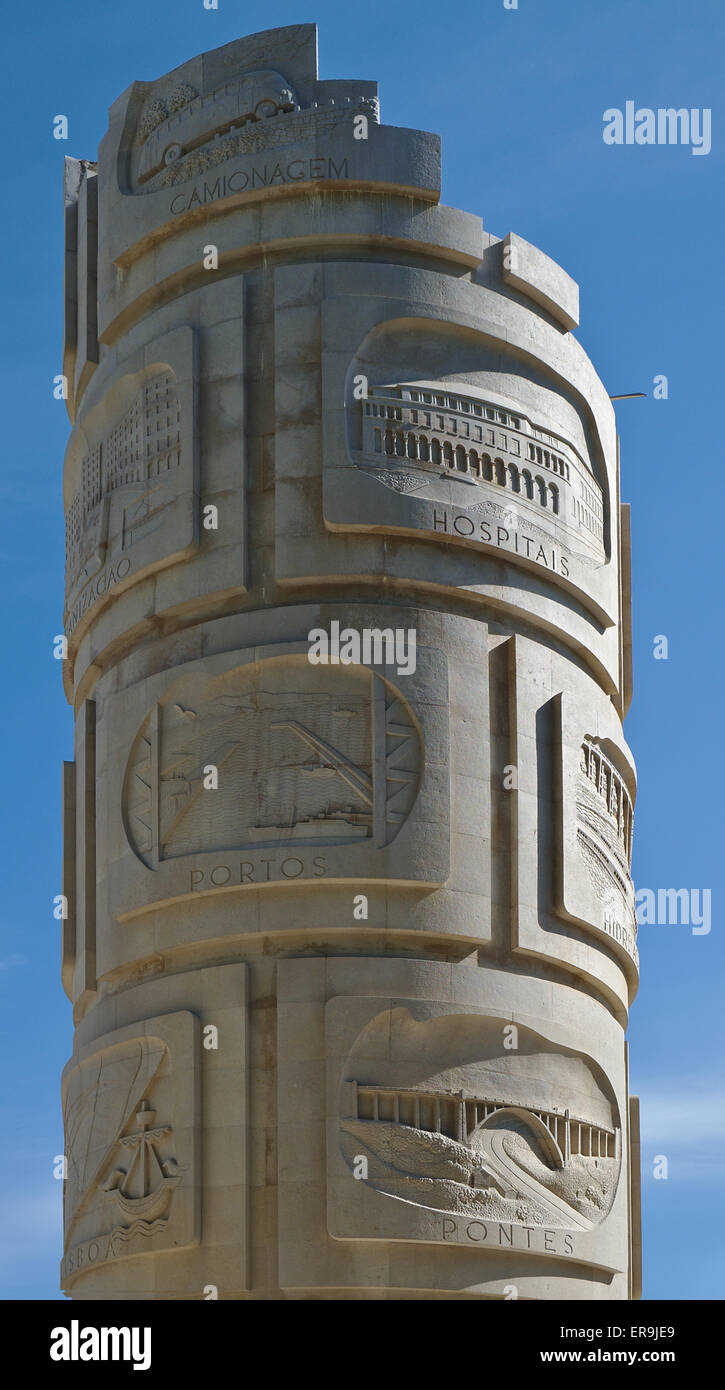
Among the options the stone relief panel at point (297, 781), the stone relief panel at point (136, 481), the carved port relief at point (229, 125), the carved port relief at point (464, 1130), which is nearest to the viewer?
the carved port relief at point (464, 1130)

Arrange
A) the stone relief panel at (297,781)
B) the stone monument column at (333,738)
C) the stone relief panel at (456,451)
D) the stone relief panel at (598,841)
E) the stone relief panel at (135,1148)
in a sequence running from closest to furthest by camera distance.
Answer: the stone monument column at (333,738), the stone relief panel at (135,1148), the stone relief panel at (297,781), the stone relief panel at (456,451), the stone relief panel at (598,841)

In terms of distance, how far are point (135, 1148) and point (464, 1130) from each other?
119 inches

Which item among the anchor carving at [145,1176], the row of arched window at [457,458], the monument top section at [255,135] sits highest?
the monument top section at [255,135]

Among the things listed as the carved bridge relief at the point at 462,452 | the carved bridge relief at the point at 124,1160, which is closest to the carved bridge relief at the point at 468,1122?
the carved bridge relief at the point at 124,1160

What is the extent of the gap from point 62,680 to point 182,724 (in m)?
3.53

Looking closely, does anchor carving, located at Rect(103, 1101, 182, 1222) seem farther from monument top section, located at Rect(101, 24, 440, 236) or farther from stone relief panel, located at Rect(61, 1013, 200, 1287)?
monument top section, located at Rect(101, 24, 440, 236)

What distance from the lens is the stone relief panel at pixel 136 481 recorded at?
75.6 ft

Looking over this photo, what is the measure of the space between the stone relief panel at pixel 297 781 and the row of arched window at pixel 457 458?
199cm

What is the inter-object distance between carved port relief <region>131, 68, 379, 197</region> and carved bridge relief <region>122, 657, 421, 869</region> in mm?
5202

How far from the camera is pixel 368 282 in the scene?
76.1ft

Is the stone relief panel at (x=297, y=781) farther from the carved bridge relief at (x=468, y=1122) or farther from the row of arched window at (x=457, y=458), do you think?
the row of arched window at (x=457, y=458)

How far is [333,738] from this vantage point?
21938 mm
